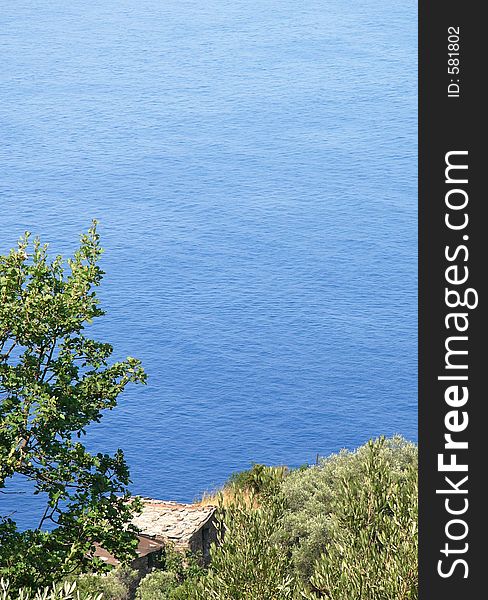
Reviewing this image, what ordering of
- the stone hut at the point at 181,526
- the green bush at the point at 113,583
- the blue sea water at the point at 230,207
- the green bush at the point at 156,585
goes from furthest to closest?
the blue sea water at the point at 230,207
the stone hut at the point at 181,526
the green bush at the point at 156,585
the green bush at the point at 113,583

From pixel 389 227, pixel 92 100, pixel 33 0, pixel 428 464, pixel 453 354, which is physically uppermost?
pixel 33 0

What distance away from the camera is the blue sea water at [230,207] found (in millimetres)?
78188

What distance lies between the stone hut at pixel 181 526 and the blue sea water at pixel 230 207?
27.6m

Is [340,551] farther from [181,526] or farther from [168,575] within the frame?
[181,526]

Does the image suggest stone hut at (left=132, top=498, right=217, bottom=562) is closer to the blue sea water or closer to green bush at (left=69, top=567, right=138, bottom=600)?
green bush at (left=69, top=567, right=138, bottom=600)

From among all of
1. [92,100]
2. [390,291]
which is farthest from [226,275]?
[92,100]

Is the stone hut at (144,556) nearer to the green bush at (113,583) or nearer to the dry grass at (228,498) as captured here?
the green bush at (113,583)

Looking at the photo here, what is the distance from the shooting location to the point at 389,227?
332 ft

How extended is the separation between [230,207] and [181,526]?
7215cm

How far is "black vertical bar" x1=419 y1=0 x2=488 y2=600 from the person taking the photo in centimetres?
766

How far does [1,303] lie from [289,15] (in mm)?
152323

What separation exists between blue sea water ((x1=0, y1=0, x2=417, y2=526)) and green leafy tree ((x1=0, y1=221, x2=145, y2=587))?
4669 centimetres

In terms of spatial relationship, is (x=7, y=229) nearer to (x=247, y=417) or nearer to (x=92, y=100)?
(x=247, y=417)

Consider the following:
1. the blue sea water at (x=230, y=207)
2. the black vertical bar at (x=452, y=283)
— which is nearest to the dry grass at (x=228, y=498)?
the black vertical bar at (x=452, y=283)
